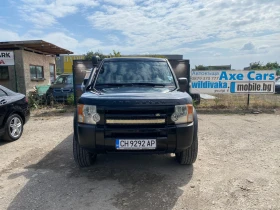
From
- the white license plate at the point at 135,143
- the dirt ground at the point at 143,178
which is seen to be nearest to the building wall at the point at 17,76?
the dirt ground at the point at 143,178

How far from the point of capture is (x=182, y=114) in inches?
128

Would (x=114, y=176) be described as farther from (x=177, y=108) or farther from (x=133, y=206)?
(x=177, y=108)

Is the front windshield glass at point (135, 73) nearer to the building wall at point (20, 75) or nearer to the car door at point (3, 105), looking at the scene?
the car door at point (3, 105)

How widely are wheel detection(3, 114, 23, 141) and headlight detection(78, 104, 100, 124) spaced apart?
9.90ft

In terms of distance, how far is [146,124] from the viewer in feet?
10.6

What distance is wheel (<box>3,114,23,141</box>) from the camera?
209 inches

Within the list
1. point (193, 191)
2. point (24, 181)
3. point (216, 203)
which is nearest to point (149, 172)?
point (193, 191)

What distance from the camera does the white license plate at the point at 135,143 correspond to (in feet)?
10.5

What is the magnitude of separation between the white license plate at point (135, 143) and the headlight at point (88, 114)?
450mm

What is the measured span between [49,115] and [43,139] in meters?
3.52

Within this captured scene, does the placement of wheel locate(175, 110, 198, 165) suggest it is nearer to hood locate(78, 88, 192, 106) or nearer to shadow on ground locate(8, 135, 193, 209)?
shadow on ground locate(8, 135, 193, 209)

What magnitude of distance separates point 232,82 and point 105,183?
825cm

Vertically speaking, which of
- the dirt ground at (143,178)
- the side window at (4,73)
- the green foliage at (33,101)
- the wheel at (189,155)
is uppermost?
the side window at (4,73)

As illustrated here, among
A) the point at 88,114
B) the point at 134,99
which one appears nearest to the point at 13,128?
the point at 88,114
